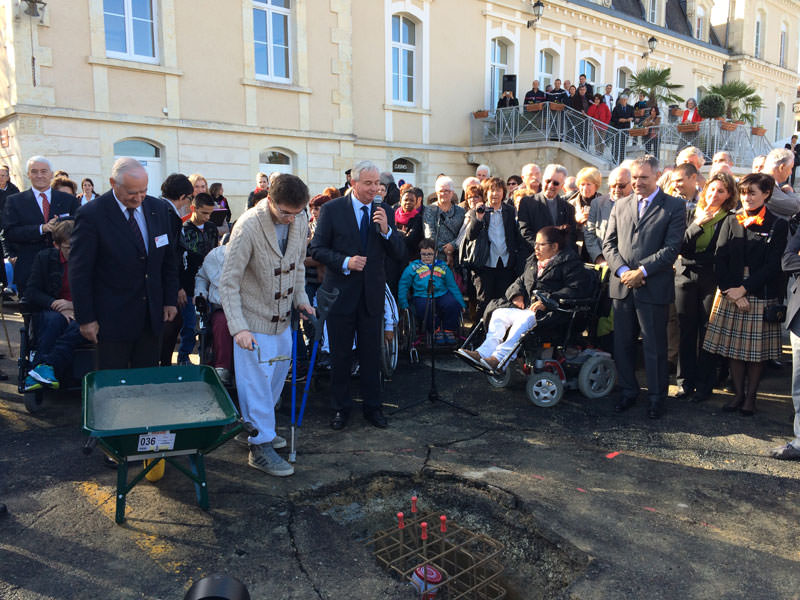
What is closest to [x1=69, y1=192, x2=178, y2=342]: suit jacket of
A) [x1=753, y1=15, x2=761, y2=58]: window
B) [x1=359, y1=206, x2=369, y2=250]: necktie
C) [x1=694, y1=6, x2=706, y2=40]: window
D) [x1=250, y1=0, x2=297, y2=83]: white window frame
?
[x1=359, y1=206, x2=369, y2=250]: necktie

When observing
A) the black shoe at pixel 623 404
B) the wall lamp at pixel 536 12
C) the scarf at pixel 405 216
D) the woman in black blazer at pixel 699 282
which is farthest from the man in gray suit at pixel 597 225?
the wall lamp at pixel 536 12

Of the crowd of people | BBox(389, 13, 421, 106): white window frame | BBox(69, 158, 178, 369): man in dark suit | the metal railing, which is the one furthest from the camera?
the metal railing

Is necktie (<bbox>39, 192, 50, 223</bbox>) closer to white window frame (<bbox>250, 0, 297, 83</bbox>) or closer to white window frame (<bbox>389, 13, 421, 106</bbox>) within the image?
white window frame (<bbox>250, 0, 297, 83</bbox>)

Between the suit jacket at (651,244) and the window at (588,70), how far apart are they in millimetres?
18072

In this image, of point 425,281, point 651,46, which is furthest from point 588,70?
point 425,281

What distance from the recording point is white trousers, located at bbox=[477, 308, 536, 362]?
5574 millimetres

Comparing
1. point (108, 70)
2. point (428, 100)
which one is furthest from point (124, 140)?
point (428, 100)

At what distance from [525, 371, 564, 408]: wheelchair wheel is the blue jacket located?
1.84m

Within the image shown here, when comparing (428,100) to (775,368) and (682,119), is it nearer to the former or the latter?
(682,119)

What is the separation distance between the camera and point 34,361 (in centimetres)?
528

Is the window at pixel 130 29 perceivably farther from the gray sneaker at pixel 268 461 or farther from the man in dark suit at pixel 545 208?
the gray sneaker at pixel 268 461

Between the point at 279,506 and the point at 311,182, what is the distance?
11820mm

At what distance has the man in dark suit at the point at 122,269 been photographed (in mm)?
3939

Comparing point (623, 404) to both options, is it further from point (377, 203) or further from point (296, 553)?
point (296, 553)
